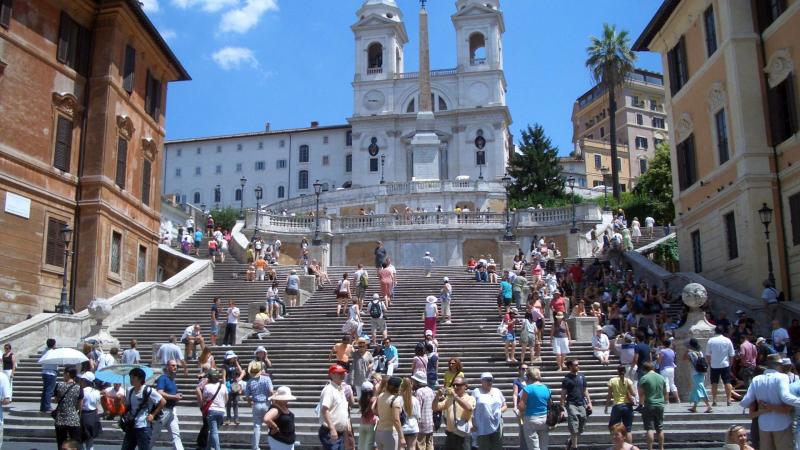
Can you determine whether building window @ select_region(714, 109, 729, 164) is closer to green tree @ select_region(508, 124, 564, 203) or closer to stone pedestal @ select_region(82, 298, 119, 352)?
stone pedestal @ select_region(82, 298, 119, 352)

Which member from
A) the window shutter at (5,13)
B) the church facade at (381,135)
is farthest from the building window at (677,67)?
the church facade at (381,135)

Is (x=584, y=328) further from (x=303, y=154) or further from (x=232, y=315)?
(x=303, y=154)

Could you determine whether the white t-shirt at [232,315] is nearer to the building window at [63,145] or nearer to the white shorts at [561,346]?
the white shorts at [561,346]

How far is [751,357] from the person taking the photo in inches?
700

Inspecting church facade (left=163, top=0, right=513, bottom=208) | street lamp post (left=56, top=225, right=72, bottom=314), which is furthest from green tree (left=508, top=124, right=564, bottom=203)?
street lamp post (left=56, top=225, right=72, bottom=314)

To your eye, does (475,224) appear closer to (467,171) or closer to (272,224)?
(272,224)

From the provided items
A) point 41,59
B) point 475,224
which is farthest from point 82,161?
point 475,224

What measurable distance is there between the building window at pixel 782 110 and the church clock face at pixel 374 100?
70.9 meters

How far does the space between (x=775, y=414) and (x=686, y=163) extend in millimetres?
22425

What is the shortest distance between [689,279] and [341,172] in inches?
2934

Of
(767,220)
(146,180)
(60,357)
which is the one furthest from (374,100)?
(60,357)

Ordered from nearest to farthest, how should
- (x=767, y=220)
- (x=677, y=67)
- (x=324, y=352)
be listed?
(x=324, y=352), (x=767, y=220), (x=677, y=67)

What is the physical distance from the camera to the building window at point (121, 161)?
30.8 metres

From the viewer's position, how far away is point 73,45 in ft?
96.0
